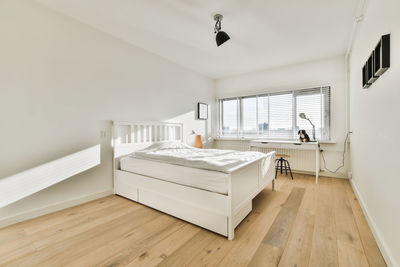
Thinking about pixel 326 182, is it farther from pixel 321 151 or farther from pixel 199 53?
pixel 199 53

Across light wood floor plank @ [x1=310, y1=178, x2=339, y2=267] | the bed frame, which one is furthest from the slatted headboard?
light wood floor plank @ [x1=310, y1=178, x2=339, y2=267]

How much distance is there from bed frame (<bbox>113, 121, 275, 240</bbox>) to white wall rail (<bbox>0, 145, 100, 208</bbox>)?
14.6 inches

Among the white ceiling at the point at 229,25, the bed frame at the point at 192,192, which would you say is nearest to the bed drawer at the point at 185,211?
the bed frame at the point at 192,192

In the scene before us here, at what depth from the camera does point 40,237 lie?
171cm

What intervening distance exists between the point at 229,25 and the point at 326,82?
8.28ft

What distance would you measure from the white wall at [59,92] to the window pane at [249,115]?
106 inches

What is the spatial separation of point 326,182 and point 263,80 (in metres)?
2.61

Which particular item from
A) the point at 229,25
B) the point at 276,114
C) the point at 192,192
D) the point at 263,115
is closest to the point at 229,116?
the point at 263,115

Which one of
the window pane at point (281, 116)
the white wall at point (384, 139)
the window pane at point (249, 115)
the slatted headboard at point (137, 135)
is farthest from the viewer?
the window pane at point (249, 115)

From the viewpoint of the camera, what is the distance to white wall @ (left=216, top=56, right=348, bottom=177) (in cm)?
358

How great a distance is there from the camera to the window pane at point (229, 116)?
5.03 m

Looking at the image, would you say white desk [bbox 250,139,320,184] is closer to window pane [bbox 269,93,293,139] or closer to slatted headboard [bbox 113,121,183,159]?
window pane [bbox 269,93,293,139]

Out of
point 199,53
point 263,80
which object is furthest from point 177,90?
point 263,80

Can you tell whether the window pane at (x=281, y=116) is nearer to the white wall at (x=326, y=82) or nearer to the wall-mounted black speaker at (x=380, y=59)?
the white wall at (x=326, y=82)
